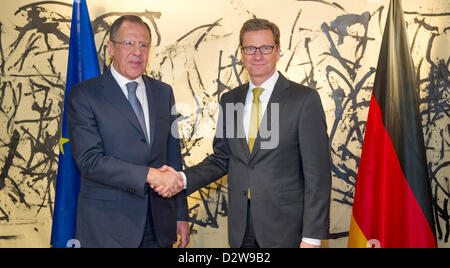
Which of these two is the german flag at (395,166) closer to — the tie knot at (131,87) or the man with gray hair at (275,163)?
the man with gray hair at (275,163)

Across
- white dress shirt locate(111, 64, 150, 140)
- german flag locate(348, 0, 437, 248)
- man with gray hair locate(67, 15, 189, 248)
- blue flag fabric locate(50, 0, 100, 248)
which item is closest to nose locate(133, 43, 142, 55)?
man with gray hair locate(67, 15, 189, 248)

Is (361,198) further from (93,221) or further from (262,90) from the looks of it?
(93,221)

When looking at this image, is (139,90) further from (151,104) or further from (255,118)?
(255,118)

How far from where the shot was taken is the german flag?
309 centimetres

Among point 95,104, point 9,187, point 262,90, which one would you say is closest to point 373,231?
point 262,90

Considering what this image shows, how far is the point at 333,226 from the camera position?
3.65 meters

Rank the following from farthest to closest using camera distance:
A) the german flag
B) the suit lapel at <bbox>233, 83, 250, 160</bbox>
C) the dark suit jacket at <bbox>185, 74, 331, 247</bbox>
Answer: the german flag < the suit lapel at <bbox>233, 83, 250, 160</bbox> < the dark suit jacket at <bbox>185, 74, 331, 247</bbox>

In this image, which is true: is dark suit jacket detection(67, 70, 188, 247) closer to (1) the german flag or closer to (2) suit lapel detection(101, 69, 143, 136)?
(2) suit lapel detection(101, 69, 143, 136)

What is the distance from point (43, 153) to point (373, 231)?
108 inches

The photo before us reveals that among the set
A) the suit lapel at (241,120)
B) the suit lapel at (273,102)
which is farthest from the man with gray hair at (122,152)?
→ the suit lapel at (273,102)

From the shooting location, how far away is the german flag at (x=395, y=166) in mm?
3092

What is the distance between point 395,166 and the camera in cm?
312

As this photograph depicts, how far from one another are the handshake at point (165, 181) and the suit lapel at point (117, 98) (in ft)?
0.88

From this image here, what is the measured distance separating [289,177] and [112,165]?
3.17ft
